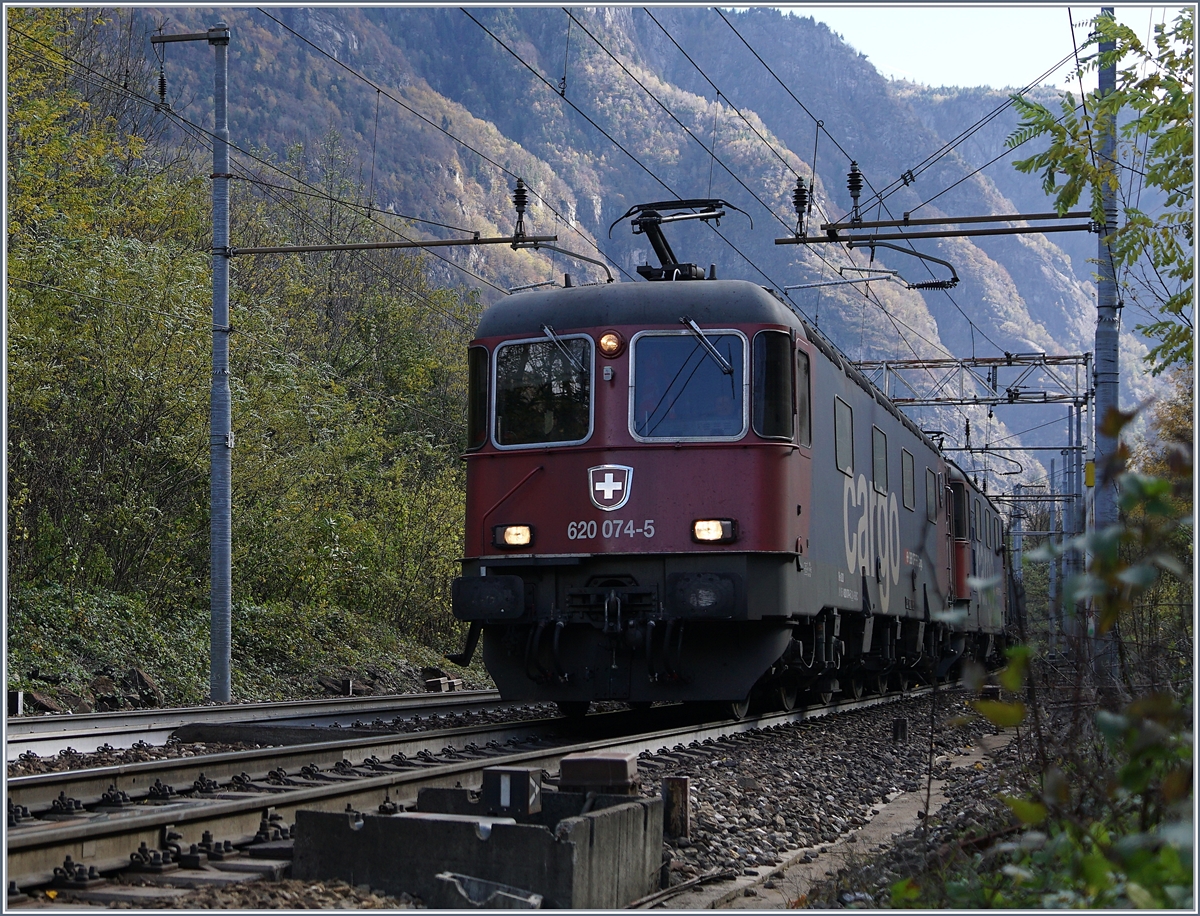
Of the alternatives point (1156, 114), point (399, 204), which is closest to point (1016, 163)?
point (1156, 114)

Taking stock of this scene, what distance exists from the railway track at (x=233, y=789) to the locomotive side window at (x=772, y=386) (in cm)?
239

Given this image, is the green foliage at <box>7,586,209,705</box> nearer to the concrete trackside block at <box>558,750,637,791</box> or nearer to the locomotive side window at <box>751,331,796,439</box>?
the locomotive side window at <box>751,331,796,439</box>

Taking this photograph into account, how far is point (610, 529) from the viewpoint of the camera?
9984mm

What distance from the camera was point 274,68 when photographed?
114500 millimetres

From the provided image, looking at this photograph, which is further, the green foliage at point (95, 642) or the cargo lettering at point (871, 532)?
the green foliage at point (95, 642)

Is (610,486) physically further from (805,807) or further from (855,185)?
(855,185)

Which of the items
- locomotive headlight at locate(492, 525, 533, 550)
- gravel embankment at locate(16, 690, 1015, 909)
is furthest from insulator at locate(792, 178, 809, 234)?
locomotive headlight at locate(492, 525, 533, 550)

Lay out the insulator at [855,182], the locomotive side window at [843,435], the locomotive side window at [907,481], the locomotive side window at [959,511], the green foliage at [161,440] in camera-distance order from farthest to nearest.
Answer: the locomotive side window at [959,511]
the green foliage at [161,440]
the locomotive side window at [907,481]
the insulator at [855,182]
the locomotive side window at [843,435]

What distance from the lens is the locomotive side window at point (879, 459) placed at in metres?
13.9

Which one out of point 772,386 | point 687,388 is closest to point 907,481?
point 772,386

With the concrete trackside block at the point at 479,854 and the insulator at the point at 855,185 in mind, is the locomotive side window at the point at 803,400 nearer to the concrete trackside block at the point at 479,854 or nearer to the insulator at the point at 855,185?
the insulator at the point at 855,185

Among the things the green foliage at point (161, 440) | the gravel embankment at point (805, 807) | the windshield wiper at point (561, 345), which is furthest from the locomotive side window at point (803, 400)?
the green foliage at point (161, 440)

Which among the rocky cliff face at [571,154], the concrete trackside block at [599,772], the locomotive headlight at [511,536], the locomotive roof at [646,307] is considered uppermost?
the rocky cliff face at [571,154]

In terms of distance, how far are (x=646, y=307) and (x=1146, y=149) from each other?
382cm
